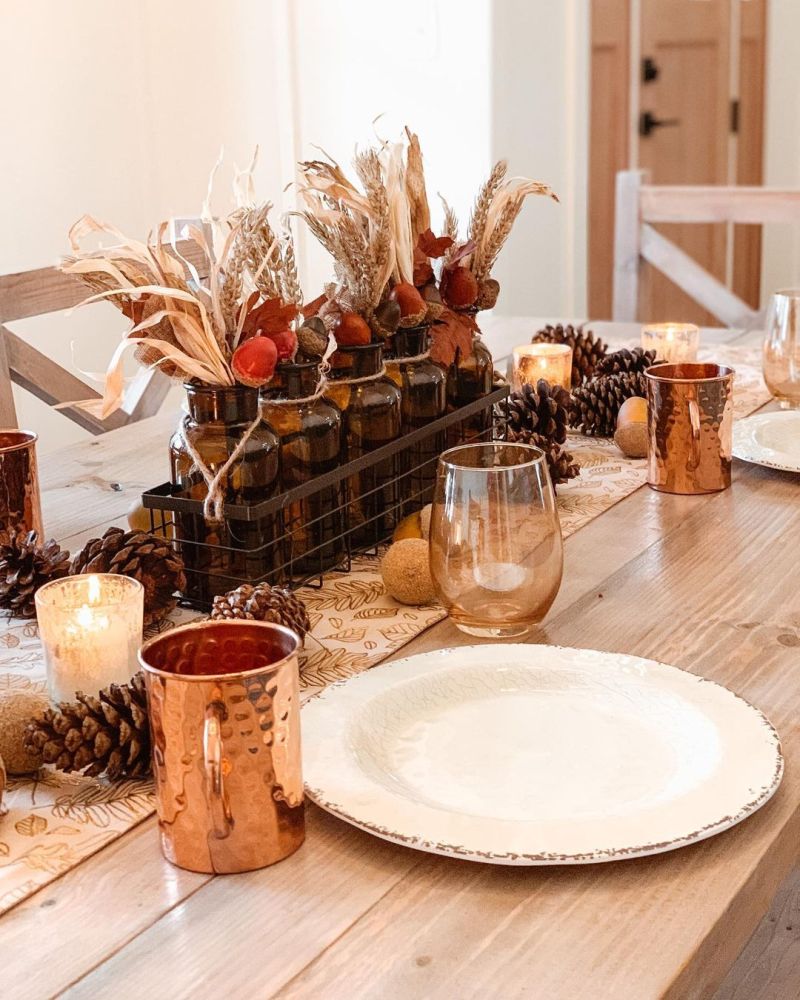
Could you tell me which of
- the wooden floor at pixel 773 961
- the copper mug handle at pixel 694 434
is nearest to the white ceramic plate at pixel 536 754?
the copper mug handle at pixel 694 434

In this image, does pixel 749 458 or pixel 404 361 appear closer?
pixel 404 361

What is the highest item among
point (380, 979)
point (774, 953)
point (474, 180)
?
point (474, 180)

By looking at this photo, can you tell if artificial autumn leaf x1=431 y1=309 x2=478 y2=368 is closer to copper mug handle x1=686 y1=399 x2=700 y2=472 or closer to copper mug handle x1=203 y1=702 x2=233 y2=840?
copper mug handle x1=686 y1=399 x2=700 y2=472

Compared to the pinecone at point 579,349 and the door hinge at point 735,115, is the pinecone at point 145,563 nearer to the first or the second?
the pinecone at point 579,349

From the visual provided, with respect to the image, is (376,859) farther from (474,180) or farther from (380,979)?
(474,180)

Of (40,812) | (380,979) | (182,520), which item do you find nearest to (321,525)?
(182,520)

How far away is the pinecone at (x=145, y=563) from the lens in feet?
3.01

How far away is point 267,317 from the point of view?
0.92 m

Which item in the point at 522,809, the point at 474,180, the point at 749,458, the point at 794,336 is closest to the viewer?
the point at 522,809

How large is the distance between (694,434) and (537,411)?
0.19 m

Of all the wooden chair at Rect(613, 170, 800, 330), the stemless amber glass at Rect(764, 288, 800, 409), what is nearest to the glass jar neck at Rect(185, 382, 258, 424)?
the stemless amber glass at Rect(764, 288, 800, 409)

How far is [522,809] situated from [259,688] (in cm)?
16

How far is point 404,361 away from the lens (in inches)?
45.0

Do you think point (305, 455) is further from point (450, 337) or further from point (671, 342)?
point (671, 342)
